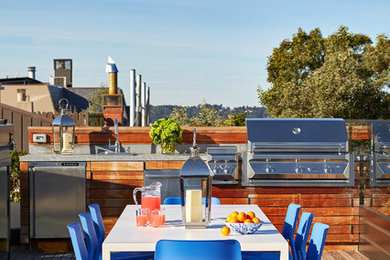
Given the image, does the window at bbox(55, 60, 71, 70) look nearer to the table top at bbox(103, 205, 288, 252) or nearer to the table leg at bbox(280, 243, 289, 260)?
the table top at bbox(103, 205, 288, 252)

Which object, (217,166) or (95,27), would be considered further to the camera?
(95,27)

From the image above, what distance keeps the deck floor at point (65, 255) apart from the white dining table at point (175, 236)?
2.36m

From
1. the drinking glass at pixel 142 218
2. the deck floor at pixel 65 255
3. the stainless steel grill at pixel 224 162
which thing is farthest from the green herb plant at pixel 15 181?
the drinking glass at pixel 142 218

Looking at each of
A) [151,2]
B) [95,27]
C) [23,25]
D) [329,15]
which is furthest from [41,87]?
[329,15]

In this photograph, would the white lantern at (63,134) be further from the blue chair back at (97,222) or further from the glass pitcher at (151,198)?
the glass pitcher at (151,198)

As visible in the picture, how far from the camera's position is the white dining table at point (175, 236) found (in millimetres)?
2838

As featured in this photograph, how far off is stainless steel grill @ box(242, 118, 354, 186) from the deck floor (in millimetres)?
769

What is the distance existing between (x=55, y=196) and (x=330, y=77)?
14837 millimetres

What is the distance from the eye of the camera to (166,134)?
6.04 meters

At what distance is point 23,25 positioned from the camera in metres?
24.4

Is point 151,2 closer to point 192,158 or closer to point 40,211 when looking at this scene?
point 40,211

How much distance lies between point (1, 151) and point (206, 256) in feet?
9.02

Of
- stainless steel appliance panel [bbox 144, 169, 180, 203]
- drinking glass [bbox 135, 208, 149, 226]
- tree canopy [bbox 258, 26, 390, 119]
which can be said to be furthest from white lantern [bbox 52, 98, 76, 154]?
tree canopy [bbox 258, 26, 390, 119]

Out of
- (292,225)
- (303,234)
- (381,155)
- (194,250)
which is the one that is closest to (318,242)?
(303,234)
